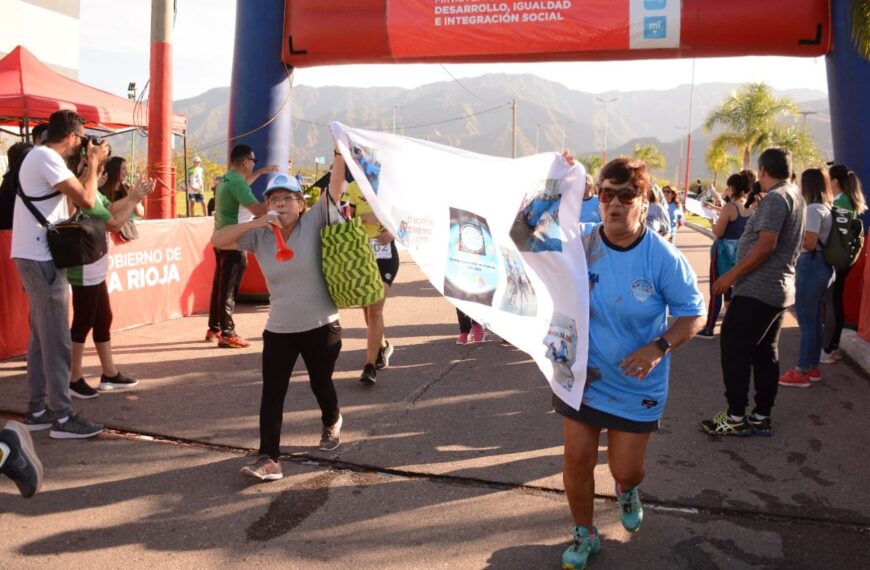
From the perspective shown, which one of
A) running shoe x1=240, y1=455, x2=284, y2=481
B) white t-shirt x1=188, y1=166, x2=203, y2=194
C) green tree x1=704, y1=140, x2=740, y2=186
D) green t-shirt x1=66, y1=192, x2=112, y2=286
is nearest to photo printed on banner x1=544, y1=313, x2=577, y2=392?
running shoe x1=240, y1=455, x2=284, y2=481

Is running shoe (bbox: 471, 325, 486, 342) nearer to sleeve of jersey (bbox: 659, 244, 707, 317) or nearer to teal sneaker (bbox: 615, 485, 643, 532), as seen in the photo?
teal sneaker (bbox: 615, 485, 643, 532)

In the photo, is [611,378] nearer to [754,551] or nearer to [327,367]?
[754,551]

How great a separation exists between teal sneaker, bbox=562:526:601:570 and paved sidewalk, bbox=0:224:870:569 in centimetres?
10

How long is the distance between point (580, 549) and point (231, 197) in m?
4.97

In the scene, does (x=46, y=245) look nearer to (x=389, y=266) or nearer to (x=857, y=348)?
(x=389, y=266)

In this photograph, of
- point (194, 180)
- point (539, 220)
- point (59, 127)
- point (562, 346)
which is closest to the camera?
point (562, 346)

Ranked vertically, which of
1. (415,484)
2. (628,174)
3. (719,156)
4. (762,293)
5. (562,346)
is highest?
(719,156)

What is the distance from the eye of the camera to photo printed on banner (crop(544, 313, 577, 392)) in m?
3.15

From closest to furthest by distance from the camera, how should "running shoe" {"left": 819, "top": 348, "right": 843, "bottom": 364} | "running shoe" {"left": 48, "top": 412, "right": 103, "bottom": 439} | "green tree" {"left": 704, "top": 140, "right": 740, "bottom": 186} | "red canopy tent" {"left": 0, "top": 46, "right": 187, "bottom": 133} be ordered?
"running shoe" {"left": 48, "top": 412, "right": 103, "bottom": 439}
"running shoe" {"left": 819, "top": 348, "right": 843, "bottom": 364}
"red canopy tent" {"left": 0, "top": 46, "right": 187, "bottom": 133}
"green tree" {"left": 704, "top": 140, "right": 740, "bottom": 186}

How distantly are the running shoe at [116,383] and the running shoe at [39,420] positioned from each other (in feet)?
3.00

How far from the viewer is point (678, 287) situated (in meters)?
3.09

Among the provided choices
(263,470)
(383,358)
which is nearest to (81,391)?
(263,470)

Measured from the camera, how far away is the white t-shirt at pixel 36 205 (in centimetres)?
455

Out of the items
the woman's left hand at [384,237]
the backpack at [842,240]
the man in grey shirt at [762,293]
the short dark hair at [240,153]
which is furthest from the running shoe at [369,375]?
the backpack at [842,240]
